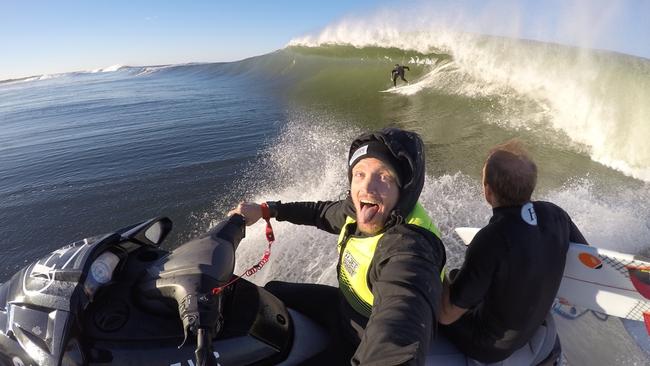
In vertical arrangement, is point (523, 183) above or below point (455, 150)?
above

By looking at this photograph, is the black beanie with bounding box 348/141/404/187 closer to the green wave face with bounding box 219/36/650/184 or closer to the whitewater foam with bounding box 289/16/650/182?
the green wave face with bounding box 219/36/650/184

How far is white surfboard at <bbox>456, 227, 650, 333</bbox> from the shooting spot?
2.51 m

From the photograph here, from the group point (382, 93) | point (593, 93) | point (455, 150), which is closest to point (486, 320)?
point (455, 150)

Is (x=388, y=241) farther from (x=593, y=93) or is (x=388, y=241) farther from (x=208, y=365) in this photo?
(x=593, y=93)

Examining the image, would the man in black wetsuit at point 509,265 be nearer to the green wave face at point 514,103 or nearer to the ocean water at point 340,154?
the ocean water at point 340,154

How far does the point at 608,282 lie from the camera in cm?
264

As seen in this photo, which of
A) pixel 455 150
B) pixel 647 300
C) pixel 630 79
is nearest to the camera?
pixel 647 300

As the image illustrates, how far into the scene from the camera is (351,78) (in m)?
21.0

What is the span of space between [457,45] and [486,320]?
1720 centimetres

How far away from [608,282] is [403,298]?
1986 millimetres

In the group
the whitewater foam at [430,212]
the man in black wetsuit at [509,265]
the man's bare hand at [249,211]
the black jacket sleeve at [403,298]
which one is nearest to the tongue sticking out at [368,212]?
the black jacket sleeve at [403,298]

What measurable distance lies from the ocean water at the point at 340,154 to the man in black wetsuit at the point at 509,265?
1.57 meters

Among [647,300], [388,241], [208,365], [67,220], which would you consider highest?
[388,241]

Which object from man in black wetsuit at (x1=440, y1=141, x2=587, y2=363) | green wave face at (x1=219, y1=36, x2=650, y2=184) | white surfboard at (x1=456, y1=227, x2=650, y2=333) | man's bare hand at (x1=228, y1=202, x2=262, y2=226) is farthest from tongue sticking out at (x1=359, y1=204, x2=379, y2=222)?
green wave face at (x1=219, y1=36, x2=650, y2=184)
